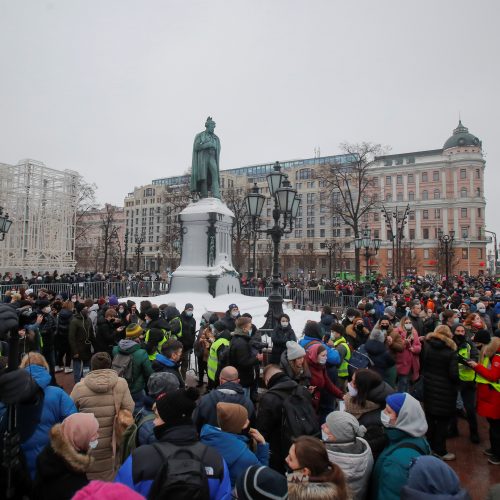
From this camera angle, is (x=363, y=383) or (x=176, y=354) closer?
(x=363, y=383)

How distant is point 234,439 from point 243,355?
2723 mm

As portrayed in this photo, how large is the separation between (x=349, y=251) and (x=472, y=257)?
21567 millimetres

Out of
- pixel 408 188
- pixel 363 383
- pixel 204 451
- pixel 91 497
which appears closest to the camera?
pixel 91 497

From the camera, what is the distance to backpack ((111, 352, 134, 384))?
516 centimetres

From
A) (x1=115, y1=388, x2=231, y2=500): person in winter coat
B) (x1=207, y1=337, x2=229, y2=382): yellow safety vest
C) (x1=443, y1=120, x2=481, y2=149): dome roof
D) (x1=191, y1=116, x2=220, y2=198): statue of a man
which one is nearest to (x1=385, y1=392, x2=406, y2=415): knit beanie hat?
(x1=115, y1=388, x2=231, y2=500): person in winter coat

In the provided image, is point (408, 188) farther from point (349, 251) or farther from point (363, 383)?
point (363, 383)

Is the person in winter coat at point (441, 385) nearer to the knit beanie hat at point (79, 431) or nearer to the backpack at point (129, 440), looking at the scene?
the backpack at point (129, 440)

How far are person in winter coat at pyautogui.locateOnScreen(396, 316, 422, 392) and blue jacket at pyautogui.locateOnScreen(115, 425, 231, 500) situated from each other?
5138 mm

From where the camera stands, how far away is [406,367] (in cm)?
694

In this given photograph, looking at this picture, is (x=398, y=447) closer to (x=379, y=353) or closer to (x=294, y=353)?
(x=294, y=353)

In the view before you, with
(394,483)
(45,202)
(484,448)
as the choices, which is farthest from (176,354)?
(45,202)

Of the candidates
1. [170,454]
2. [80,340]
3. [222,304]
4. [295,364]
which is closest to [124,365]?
[295,364]

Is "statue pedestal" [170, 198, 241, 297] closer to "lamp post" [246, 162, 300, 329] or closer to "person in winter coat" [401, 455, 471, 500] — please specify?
"lamp post" [246, 162, 300, 329]

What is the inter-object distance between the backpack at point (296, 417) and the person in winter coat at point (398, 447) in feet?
2.64
